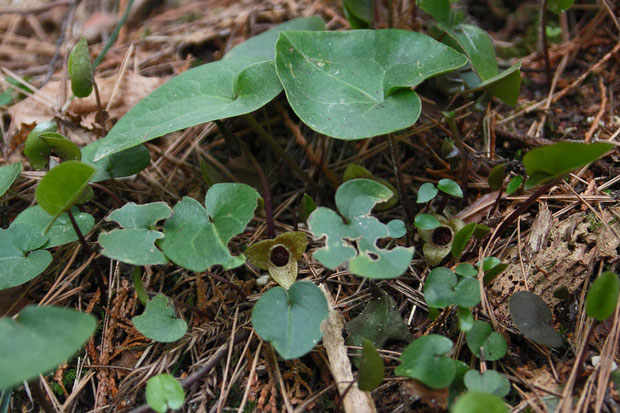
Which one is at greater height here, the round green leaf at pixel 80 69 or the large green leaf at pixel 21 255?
the round green leaf at pixel 80 69

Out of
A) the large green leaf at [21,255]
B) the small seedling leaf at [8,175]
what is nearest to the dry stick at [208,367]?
A: the large green leaf at [21,255]

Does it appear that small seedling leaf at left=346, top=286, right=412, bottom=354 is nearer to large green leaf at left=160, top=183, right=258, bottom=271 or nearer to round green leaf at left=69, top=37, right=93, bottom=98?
large green leaf at left=160, top=183, right=258, bottom=271

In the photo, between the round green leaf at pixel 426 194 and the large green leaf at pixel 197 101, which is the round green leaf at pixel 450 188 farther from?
the large green leaf at pixel 197 101

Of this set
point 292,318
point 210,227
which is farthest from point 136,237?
point 292,318

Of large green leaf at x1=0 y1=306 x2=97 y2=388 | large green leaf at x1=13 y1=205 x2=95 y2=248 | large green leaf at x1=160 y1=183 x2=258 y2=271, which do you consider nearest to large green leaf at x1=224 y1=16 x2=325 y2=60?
large green leaf at x1=160 y1=183 x2=258 y2=271

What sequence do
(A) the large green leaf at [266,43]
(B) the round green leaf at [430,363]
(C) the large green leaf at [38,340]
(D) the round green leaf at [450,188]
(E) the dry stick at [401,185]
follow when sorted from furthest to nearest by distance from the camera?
(A) the large green leaf at [266,43], (E) the dry stick at [401,185], (D) the round green leaf at [450,188], (B) the round green leaf at [430,363], (C) the large green leaf at [38,340]

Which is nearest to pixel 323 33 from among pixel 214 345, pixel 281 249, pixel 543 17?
pixel 281 249

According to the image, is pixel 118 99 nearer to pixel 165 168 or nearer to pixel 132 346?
pixel 165 168
